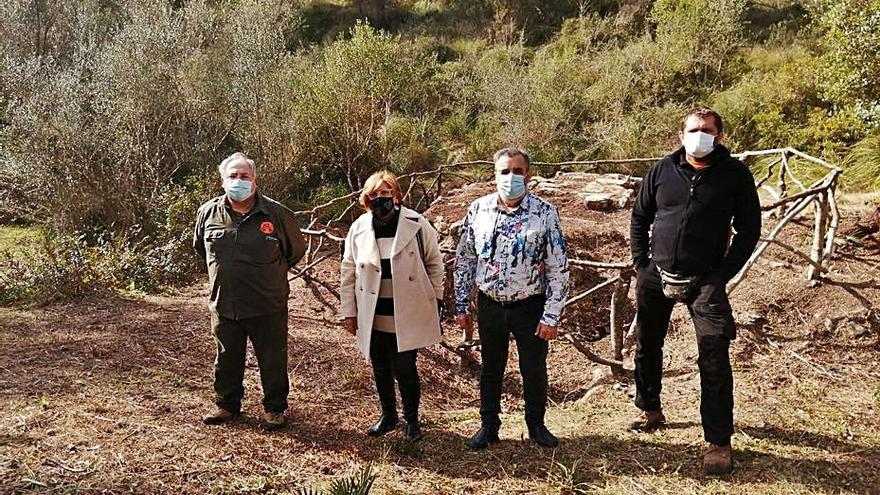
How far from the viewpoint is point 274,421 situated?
3891 mm

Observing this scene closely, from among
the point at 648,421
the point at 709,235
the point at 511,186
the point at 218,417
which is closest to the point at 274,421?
the point at 218,417

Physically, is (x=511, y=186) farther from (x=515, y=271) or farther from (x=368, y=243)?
(x=368, y=243)

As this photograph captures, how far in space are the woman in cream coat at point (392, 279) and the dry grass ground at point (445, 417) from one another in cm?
64

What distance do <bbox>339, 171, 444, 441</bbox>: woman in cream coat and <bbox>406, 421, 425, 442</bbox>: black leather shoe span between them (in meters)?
0.29

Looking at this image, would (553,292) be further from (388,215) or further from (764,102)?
(764,102)

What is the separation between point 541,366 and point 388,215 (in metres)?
1.14

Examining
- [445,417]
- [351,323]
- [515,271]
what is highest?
[515,271]

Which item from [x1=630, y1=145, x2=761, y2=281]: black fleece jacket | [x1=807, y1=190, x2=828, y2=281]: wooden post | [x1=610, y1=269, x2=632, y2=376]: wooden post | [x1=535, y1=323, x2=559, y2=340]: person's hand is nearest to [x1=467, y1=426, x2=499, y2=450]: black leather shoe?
[x1=535, y1=323, x2=559, y2=340]: person's hand

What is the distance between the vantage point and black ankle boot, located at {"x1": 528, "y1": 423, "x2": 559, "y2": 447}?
11.9 feet

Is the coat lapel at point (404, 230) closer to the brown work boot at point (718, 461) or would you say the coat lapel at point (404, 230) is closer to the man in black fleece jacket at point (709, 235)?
the man in black fleece jacket at point (709, 235)

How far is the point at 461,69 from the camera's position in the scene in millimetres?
18172

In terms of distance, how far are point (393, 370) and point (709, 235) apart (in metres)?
1.83

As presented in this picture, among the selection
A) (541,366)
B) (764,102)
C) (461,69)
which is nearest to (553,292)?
(541,366)

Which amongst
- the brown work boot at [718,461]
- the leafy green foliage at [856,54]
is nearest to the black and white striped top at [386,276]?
the brown work boot at [718,461]
